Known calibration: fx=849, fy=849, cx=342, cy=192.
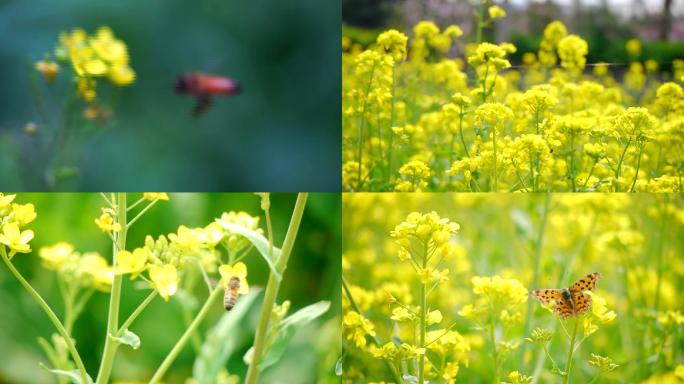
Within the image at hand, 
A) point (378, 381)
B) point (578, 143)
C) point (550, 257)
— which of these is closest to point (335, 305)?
point (378, 381)

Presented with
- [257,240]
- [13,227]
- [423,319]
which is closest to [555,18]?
[423,319]

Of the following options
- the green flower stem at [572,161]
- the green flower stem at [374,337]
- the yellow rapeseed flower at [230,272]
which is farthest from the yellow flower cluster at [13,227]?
the green flower stem at [572,161]

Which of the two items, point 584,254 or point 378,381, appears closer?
point 378,381

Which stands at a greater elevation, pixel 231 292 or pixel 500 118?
pixel 500 118

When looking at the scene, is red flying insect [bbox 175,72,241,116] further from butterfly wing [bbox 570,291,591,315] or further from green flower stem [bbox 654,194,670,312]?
green flower stem [bbox 654,194,670,312]

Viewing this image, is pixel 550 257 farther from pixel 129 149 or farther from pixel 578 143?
pixel 129 149


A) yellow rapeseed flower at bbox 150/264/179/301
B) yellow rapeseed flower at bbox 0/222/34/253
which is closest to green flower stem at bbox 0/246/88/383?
yellow rapeseed flower at bbox 0/222/34/253

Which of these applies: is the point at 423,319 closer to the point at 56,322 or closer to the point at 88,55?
the point at 56,322
